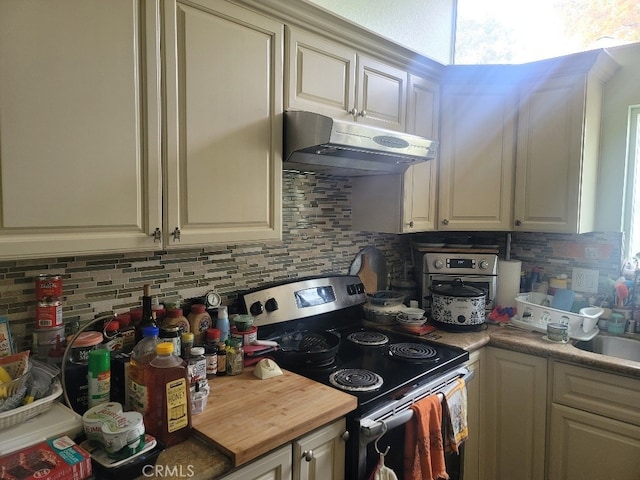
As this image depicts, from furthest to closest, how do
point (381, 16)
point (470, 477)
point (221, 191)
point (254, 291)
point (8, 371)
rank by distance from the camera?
1. point (381, 16)
2. point (470, 477)
3. point (254, 291)
4. point (221, 191)
5. point (8, 371)

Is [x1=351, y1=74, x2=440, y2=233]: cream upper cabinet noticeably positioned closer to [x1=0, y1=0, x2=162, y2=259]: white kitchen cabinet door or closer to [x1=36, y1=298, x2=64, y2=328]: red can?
[x1=0, y1=0, x2=162, y2=259]: white kitchen cabinet door

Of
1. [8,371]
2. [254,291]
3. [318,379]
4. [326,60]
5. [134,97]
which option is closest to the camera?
[8,371]

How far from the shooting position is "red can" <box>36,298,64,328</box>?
1284mm

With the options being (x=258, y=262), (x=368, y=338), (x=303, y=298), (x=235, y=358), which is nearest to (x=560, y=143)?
(x=368, y=338)

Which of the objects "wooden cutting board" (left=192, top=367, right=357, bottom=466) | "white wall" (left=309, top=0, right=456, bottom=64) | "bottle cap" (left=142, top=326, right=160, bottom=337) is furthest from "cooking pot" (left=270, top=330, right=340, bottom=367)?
"white wall" (left=309, top=0, right=456, bottom=64)

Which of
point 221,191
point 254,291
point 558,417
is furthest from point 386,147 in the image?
point 558,417

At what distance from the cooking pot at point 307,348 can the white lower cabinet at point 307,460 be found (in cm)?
31

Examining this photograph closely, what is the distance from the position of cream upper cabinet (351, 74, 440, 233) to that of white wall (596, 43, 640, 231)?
2.92ft

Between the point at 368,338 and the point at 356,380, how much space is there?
1.58 feet

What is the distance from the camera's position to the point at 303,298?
2.04 meters

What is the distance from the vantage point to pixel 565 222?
7.16 feet

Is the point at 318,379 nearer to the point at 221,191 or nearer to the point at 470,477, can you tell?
the point at 221,191

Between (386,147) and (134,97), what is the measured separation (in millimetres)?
933

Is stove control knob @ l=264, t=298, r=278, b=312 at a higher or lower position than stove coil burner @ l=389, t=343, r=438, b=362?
higher
